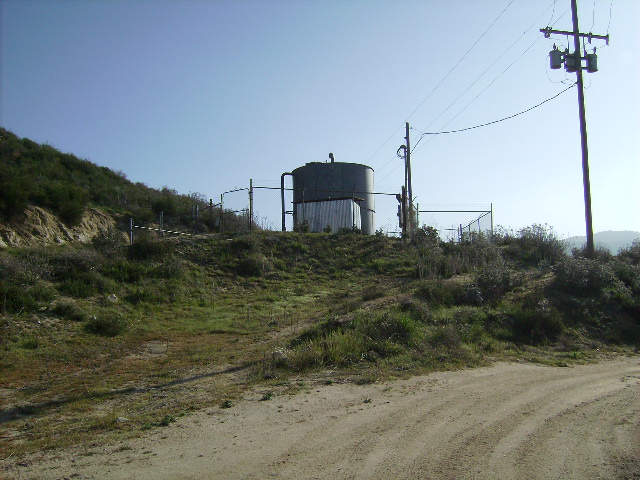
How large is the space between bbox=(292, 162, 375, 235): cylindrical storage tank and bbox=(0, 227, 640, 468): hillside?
20.9 feet

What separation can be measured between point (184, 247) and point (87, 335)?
8.42 metres

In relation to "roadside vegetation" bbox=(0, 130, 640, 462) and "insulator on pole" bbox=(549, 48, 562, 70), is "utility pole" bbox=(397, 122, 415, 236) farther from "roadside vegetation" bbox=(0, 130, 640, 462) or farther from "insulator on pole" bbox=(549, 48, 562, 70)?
"insulator on pole" bbox=(549, 48, 562, 70)

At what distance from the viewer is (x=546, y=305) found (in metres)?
12.8

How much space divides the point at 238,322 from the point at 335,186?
1470 cm

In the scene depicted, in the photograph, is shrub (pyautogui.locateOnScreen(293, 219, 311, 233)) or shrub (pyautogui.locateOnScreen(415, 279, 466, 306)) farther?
shrub (pyautogui.locateOnScreen(293, 219, 311, 233))

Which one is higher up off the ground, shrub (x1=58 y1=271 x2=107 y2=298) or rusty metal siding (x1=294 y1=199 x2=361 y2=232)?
rusty metal siding (x1=294 y1=199 x2=361 y2=232)

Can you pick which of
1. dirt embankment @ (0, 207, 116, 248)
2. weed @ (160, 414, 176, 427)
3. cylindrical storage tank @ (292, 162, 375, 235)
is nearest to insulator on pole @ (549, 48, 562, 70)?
cylindrical storage tank @ (292, 162, 375, 235)

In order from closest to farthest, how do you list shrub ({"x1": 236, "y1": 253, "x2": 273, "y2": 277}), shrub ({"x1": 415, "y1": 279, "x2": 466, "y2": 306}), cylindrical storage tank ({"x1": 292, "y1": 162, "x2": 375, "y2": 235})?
shrub ({"x1": 415, "y1": 279, "x2": 466, "y2": 306}) → shrub ({"x1": 236, "y1": 253, "x2": 273, "y2": 277}) → cylindrical storage tank ({"x1": 292, "y1": 162, "x2": 375, "y2": 235})

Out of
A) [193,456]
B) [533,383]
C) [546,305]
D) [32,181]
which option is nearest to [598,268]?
[546,305]

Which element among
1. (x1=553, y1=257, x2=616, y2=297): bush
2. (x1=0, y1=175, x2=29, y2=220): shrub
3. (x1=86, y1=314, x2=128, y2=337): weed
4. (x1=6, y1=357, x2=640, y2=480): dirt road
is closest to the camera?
(x1=6, y1=357, x2=640, y2=480): dirt road

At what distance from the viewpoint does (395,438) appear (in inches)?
221

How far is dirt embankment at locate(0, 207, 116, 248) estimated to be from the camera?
16.6m

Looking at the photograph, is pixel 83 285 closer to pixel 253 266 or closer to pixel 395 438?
pixel 253 266

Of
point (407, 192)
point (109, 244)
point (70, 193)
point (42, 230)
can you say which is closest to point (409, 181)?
point (407, 192)
